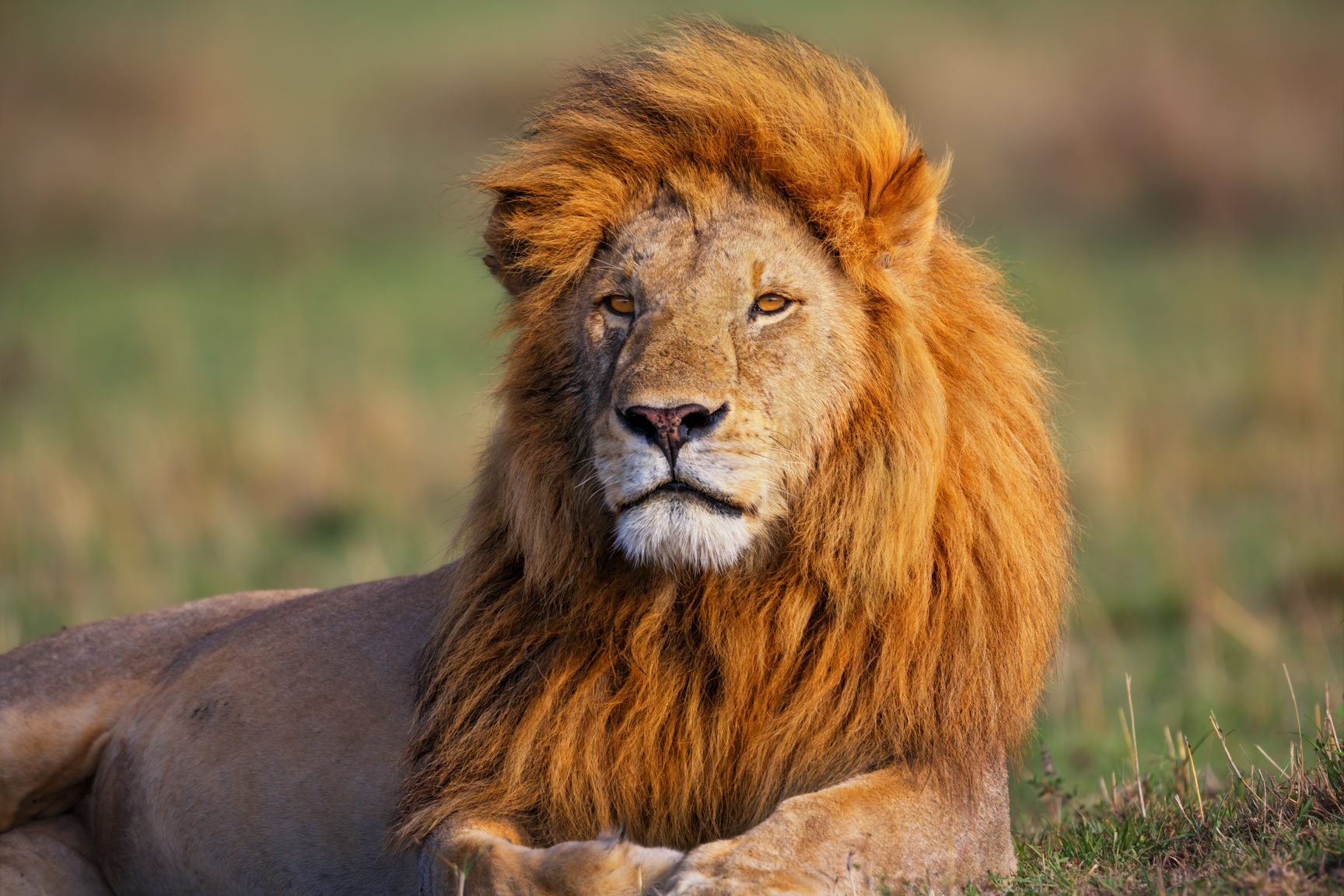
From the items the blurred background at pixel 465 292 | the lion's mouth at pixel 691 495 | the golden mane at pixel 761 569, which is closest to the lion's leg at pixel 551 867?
the golden mane at pixel 761 569

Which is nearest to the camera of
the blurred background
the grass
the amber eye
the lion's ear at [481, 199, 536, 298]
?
the grass

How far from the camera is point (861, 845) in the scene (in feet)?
10.8

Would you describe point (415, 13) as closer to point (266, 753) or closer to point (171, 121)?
point (171, 121)

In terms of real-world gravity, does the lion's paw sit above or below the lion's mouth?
below

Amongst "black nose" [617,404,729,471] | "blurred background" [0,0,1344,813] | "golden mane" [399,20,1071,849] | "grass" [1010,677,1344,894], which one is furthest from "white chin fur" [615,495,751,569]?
"blurred background" [0,0,1344,813]

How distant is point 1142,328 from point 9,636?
41.4 feet

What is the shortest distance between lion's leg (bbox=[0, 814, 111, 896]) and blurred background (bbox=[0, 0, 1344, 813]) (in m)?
1.96

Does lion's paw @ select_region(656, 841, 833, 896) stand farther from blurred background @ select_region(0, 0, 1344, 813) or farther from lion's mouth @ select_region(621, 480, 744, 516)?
blurred background @ select_region(0, 0, 1344, 813)

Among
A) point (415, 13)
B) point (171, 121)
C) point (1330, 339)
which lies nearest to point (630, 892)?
point (1330, 339)

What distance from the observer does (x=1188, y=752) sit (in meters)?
4.25

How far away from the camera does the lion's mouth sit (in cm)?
336

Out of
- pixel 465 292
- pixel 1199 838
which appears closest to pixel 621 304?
pixel 1199 838

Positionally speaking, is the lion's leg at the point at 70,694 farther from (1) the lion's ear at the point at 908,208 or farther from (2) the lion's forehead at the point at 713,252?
(1) the lion's ear at the point at 908,208

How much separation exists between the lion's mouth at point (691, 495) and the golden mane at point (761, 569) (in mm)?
273
